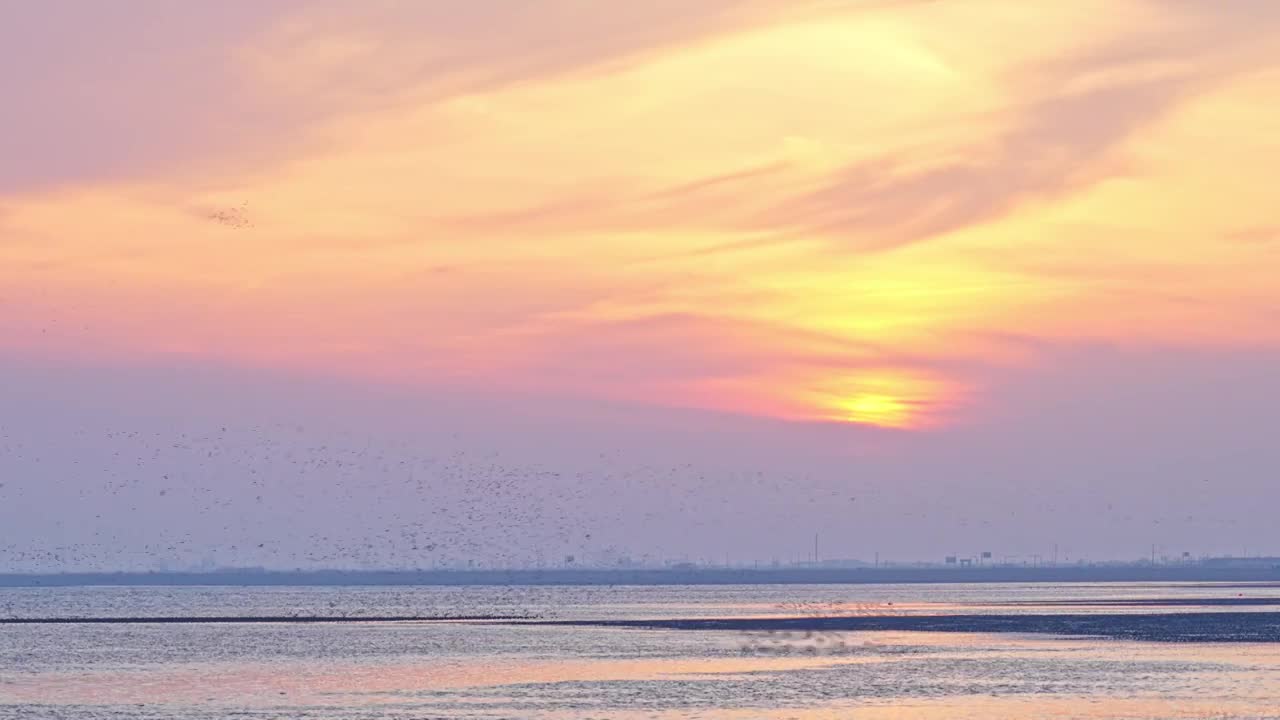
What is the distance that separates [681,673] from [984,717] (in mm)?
26272

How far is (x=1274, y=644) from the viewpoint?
11669 cm

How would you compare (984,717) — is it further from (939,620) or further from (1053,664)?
(939,620)

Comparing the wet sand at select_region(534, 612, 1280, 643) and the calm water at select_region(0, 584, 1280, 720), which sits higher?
the wet sand at select_region(534, 612, 1280, 643)

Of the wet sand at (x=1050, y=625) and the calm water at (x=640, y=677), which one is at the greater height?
the wet sand at (x=1050, y=625)

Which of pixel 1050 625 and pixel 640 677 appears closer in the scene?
pixel 640 677

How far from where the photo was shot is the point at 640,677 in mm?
93562

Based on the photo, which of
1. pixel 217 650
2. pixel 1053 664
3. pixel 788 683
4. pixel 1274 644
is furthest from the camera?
pixel 217 650

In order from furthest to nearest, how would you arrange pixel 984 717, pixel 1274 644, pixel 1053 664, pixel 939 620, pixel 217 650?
pixel 939 620 < pixel 217 650 < pixel 1274 644 < pixel 1053 664 < pixel 984 717

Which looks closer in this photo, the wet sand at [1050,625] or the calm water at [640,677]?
the calm water at [640,677]

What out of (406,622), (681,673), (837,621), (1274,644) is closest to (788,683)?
(681,673)

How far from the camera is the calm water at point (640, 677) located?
253 ft

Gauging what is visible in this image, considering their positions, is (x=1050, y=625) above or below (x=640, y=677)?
above

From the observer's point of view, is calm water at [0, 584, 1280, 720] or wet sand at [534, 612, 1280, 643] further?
wet sand at [534, 612, 1280, 643]

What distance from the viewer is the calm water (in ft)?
253
